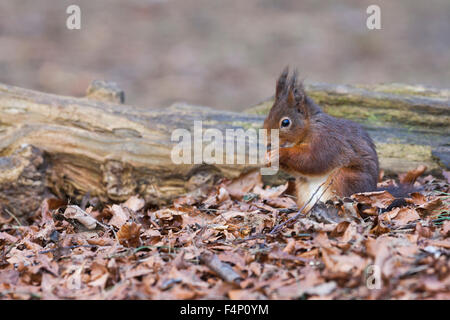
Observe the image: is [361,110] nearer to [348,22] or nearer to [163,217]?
[163,217]

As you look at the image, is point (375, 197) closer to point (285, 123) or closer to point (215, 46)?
point (285, 123)

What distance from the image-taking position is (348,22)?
9.96 m

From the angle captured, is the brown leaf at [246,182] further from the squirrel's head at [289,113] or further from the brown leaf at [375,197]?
the brown leaf at [375,197]

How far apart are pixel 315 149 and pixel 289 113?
1.01 ft

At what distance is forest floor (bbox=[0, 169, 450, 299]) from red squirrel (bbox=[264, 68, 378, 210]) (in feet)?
0.57

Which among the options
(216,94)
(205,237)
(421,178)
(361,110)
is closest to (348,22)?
(216,94)

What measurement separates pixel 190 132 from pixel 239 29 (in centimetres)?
600

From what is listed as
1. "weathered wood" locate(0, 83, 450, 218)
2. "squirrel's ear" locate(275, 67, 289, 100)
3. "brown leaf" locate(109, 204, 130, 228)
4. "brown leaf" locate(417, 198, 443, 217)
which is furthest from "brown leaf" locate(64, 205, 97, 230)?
"brown leaf" locate(417, 198, 443, 217)

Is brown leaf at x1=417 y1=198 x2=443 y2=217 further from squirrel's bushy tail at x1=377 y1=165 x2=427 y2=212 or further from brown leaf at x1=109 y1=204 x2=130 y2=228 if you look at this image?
brown leaf at x1=109 y1=204 x2=130 y2=228

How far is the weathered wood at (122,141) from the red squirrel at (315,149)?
3.15 feet

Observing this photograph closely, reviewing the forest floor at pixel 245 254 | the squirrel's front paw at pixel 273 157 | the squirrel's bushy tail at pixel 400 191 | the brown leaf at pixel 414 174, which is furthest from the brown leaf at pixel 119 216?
the brown leaf at pixel 414 174

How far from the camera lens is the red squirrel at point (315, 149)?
324 cm

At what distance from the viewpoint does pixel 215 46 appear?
31.1 feet

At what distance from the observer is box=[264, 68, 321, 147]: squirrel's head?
3.30 meters
